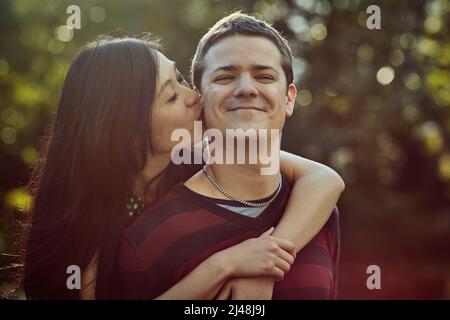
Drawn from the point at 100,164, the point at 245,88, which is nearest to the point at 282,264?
the point at 245,88

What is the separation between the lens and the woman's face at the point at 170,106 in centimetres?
146

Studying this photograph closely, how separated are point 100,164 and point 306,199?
51 centimetres

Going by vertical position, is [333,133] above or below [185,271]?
above

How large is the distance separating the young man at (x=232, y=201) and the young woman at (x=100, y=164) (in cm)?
6

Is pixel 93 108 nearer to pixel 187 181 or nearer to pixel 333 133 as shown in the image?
pixel 187 181

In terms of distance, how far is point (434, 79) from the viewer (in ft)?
14.0

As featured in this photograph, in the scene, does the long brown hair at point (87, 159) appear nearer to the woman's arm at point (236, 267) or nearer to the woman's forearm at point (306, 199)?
the woman's arm at point (236, 267)

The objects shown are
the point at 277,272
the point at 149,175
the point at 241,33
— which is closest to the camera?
the point at 277,272

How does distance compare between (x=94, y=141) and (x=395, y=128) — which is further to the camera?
(x=395, y=128)

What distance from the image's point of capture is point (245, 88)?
1324mm

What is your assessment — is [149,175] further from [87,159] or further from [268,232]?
[268,232]

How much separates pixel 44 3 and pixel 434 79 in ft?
12.3

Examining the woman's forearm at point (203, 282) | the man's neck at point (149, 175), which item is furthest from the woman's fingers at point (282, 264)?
the man's neck at point (149, 175)
